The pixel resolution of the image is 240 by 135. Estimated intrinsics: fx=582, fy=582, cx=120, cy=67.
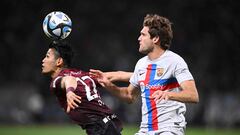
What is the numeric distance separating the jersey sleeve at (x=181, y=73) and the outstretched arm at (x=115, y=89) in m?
0.87

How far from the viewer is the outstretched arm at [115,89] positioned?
23.2 ft

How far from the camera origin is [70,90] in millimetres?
6008

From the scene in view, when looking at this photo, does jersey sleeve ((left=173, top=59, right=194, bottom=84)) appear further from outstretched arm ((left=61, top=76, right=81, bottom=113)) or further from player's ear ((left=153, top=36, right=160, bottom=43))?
outstretched arm ((left=61, top=76, right=81, bottom=113))

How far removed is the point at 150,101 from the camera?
22.0 ft

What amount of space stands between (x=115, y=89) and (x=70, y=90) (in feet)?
4.09

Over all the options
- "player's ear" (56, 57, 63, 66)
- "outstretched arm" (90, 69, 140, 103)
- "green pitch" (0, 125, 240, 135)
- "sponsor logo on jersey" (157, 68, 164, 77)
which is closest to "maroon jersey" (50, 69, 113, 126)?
"player's ear" (56, 57, 63, 66)

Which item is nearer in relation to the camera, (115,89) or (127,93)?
(115,89)

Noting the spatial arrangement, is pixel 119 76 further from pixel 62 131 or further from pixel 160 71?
pixel 62 131

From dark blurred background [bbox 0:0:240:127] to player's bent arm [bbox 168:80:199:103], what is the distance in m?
13.0

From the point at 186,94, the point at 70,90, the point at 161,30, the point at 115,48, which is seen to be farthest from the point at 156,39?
the point at 115,48

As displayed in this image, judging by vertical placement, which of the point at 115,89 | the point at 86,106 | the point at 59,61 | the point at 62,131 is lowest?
the point at 62,131

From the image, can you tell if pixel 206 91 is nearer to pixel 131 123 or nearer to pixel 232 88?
pixel 232 88

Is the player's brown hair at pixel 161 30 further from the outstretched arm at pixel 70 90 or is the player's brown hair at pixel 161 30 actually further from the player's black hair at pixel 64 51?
the outstretched arm at pixel 70 90

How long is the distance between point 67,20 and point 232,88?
548 inches
